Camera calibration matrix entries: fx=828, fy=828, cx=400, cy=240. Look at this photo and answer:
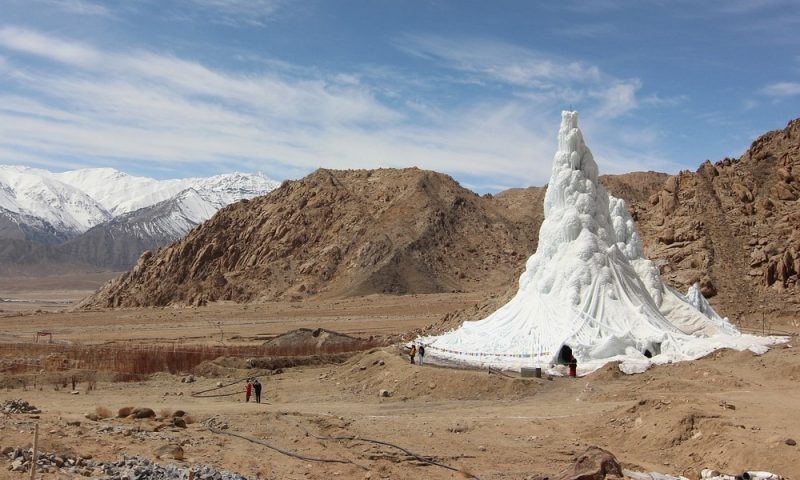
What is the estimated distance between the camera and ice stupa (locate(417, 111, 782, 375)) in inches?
1019

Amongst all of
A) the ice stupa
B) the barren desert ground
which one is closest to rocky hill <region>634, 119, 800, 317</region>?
the ice stupa

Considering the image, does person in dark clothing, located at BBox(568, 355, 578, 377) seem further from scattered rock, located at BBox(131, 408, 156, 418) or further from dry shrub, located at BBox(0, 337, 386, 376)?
dry shrub, located at BBox(0, 337, 386, 376)

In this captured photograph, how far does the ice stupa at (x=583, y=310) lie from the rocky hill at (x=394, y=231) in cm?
1391

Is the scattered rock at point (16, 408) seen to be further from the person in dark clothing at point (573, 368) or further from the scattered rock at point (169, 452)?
the person in dark clothing at point (573, 368)

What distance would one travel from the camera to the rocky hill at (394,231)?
46000 millimetres

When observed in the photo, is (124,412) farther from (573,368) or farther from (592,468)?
(573,368)

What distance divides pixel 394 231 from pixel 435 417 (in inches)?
2457

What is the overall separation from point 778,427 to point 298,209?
7370cm

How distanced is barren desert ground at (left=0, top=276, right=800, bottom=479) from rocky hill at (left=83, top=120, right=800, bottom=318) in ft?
65.8

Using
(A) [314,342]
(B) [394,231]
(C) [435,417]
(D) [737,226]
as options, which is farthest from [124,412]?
(B) [394,231]

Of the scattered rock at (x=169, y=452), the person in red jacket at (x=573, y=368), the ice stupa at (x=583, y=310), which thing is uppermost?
the ice stupa at (x=583, y=310)

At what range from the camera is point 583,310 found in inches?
1082

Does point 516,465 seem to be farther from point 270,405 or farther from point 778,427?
point 270,405

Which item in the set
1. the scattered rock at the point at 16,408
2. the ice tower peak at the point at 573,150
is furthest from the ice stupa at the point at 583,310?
the scattered rock at the point at 16,408
